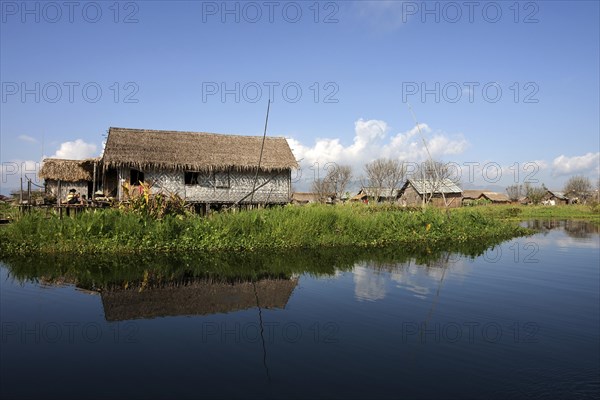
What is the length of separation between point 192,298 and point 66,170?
66.7 feet

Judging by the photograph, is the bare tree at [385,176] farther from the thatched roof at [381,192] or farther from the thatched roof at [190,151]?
the thatched roof at [190,151]

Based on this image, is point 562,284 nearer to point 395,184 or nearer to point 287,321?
point 287,321

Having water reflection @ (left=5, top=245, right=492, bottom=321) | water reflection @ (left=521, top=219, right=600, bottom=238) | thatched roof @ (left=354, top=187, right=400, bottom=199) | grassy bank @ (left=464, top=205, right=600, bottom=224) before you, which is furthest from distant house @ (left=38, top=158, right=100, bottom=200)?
thatched roof @ (left=354, top=187, right=400, bottom=199)

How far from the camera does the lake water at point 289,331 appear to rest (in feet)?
17.3

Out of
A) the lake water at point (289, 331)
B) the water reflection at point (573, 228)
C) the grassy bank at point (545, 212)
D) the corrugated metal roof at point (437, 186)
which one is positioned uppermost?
the corrugated metal roof at point (437, 186)

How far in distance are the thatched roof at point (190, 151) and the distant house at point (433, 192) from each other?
1163 inches

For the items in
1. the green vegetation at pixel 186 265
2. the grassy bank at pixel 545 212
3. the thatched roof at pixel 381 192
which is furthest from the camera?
the thatched roof at pixel 381 192

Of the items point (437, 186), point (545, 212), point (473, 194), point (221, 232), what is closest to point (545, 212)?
point (545, 212)

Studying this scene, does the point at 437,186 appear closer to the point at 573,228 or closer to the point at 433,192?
the point at 433,192

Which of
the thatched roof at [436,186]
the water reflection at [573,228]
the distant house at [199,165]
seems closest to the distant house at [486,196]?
the thatched roof at [436,186]

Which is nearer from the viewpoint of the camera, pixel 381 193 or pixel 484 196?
pixel 381 193

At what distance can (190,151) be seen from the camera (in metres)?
22.3

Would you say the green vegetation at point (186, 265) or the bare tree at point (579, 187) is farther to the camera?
the bare tree at point (579, 187)

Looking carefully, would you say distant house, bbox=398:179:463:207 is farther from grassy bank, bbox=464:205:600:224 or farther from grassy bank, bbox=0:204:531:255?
grassy bank, bbox=0:204:531:255
